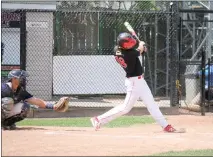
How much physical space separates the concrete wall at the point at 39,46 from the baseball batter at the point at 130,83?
6860mm

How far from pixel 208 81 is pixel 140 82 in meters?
5.11

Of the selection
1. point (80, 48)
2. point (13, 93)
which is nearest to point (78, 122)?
point (13, 93)

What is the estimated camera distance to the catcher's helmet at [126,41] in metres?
8.96

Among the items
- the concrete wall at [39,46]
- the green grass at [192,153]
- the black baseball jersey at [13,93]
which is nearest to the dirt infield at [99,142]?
the green grass at [192,153]

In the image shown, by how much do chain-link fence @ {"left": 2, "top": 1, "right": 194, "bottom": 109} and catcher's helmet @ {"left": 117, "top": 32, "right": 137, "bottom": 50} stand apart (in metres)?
5.22

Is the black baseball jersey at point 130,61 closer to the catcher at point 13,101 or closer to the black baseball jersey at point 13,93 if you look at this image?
the catcher at point 13,101

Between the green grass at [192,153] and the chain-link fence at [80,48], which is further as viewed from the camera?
the chain-link fence at [80,48]

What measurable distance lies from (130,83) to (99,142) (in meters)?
1.72

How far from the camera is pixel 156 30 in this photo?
704 inches

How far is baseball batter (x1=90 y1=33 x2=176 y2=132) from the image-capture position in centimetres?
901

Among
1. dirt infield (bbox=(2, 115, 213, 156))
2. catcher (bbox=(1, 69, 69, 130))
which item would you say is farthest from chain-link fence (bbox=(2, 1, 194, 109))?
dirt infield (bbox=(2, 115, 213, 156))

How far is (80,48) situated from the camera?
1722cm

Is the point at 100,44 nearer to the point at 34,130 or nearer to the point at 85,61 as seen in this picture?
the point at 85,61

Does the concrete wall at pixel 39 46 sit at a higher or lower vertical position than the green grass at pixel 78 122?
higher
